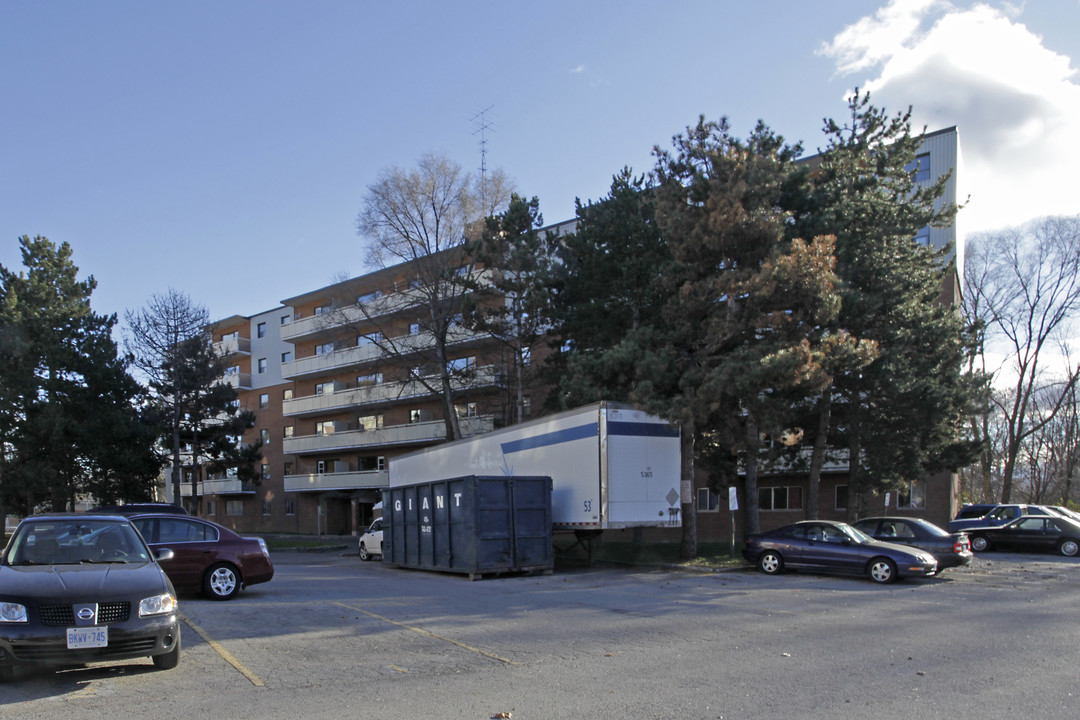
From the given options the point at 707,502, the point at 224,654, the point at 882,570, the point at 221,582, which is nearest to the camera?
the point at 224,654

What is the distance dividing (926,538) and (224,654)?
16.0 meters

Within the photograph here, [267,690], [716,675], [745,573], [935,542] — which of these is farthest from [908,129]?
[267,690]

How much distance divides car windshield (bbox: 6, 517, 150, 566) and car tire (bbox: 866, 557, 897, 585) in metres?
14.4

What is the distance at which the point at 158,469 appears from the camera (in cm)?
3734

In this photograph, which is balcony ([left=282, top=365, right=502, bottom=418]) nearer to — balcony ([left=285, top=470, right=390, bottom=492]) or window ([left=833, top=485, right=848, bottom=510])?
balcony ([left=285, top=470, right=390, bottom=492])

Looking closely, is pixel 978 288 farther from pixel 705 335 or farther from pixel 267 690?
pixel 267 690

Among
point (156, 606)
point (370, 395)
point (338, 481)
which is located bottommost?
point (338, 481)

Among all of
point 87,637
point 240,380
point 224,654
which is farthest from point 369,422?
point 87,637

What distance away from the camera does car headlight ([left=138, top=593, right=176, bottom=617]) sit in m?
7.09

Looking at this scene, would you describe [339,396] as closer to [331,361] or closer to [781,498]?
[331,361]

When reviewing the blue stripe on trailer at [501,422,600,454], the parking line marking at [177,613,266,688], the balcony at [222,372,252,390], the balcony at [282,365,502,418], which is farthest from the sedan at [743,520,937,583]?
the balcony at [222,372,252,390]

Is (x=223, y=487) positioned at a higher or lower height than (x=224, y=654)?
lower

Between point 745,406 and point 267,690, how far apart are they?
1541cm

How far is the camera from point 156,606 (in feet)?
23.6
